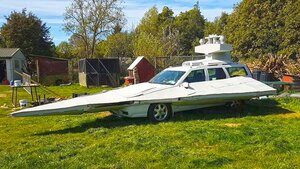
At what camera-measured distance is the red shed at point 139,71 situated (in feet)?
75.9

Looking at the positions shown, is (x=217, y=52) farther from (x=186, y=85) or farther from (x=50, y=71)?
(x=50, y=71)

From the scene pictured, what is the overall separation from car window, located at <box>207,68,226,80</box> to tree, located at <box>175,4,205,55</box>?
135ft

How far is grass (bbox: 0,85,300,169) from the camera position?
6.28m

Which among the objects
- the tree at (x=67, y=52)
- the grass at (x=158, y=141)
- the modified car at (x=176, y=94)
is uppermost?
the tree at (x=67, y=52)

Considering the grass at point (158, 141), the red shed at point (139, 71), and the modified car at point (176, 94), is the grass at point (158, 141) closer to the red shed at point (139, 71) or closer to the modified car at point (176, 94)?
the modified car at point (176, 94)

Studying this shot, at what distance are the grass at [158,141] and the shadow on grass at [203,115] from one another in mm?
27

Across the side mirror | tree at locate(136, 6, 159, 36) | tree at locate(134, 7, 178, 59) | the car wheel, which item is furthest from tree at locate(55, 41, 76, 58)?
the car wheel

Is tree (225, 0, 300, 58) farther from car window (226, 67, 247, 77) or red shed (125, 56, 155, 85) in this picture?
car window (226, 67, 247, 77)

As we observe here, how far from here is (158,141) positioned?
7.50 metres

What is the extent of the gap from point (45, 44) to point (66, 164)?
38.0 m

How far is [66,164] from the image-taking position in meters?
6.26

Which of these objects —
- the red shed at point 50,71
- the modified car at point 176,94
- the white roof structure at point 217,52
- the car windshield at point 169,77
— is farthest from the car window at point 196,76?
the red shed at point 50,71

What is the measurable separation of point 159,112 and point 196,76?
5.48 feet

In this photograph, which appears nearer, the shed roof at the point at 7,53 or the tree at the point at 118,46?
the shed roof at the point at 7,53
